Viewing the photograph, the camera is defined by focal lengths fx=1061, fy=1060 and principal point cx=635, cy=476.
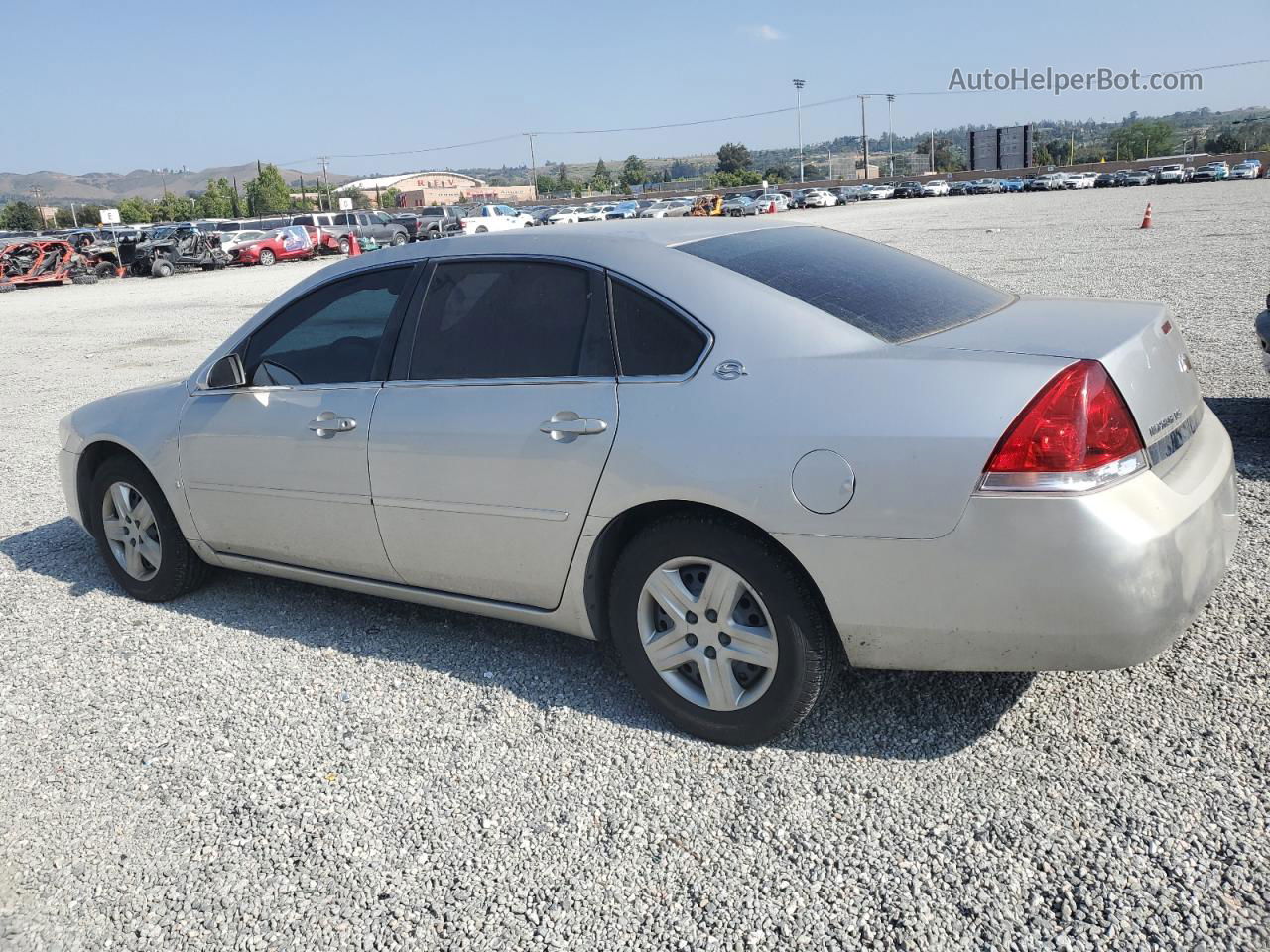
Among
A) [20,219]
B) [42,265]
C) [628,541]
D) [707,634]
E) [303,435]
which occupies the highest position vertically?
Answer: [20,219]

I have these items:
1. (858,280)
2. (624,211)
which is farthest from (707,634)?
(624,211)

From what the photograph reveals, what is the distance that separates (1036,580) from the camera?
275 cm

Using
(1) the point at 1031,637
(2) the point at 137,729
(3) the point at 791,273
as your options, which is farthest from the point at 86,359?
A: (1) the point at 1031,637

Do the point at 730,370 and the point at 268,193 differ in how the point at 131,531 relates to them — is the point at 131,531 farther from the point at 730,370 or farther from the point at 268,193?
the point at 268,193

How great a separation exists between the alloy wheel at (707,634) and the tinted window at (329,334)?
1.56m

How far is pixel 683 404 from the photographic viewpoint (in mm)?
3213

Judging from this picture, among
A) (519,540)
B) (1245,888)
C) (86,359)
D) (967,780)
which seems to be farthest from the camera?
(86,359)

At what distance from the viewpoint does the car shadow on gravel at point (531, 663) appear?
338cm

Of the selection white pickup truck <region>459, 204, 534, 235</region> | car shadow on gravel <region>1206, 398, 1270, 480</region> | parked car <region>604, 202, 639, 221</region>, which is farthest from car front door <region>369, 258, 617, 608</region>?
parked car <region>604, 202, 639, 221</region>

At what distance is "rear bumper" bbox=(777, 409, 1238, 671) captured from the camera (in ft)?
8.89

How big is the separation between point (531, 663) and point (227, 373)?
179 cm

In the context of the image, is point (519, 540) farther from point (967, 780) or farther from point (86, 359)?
point (86, 359)

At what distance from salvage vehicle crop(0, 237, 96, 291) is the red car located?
194 inches

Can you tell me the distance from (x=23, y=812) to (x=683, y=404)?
2420 mm
